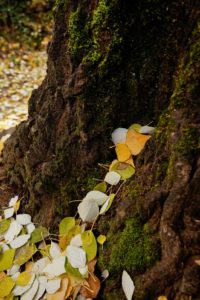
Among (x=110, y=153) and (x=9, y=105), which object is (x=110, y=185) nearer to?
(x=110, y=153)

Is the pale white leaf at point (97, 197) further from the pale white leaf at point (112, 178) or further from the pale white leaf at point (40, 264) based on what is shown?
the pale white leaf at point (40, 264)

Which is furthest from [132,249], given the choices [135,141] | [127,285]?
[135,141]

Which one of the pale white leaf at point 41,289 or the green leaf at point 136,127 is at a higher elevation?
the green leaf at point 136,127

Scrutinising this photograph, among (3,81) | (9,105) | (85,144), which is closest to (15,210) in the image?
(85,144)

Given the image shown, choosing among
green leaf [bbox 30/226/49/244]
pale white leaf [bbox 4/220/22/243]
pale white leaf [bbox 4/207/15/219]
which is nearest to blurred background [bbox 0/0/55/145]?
pale white leaf [bbox 4/207/15/219]

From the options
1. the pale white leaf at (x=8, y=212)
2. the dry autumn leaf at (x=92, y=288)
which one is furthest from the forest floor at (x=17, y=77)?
the dry autumn leaf at (x=92, y=288)

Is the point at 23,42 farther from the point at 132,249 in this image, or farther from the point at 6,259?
the point at 132,249
